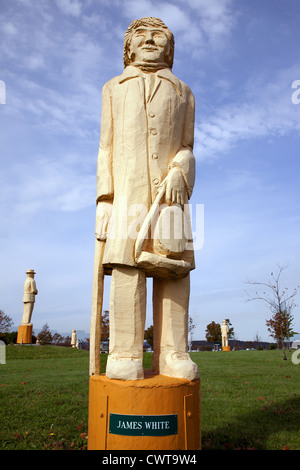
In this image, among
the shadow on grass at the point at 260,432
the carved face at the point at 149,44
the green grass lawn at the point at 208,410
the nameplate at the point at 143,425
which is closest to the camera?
the nameplate at the point at 143,425

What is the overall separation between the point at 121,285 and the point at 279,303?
1384 centimetres

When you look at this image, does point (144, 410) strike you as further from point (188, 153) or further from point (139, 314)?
point (188, 153)

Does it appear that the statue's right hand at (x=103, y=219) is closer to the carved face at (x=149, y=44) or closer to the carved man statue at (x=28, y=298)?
the carved face at (x=149, y=44)

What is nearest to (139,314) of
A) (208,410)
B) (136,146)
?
(136,146)

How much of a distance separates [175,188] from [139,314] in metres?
1.17

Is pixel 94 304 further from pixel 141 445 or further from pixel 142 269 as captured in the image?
pixel 141 445

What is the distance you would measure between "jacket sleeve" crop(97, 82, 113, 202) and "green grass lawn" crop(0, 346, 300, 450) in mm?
2890

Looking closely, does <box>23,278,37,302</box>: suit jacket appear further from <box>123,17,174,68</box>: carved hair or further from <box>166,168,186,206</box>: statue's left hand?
<box>166,168,186,206</box>: statue's left hand

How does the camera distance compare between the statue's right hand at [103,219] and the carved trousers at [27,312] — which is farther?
the carved trousers at [27,312]

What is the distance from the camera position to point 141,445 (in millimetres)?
2678

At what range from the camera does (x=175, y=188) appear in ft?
10.9

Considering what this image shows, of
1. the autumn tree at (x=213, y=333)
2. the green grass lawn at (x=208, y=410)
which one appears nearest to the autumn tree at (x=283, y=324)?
the green grass lawn at (x=208, y=410)

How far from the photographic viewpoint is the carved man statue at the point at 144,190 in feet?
10.3
